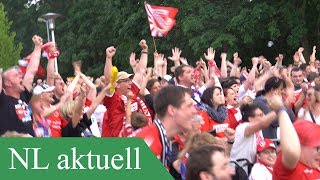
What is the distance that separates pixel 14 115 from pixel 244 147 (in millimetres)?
2192

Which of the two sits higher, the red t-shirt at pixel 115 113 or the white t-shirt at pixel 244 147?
the white t-shirt at pixel 244 147

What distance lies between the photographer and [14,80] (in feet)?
24.8

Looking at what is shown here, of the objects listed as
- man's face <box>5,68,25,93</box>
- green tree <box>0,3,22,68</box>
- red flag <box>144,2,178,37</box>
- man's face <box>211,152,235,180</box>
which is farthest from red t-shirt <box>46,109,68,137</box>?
green tree <box>0,3,22,68</box>

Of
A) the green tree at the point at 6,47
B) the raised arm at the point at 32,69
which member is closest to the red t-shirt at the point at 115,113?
the raised arm at the point at 32,69

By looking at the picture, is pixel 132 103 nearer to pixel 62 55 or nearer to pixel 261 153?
pixel 261 153

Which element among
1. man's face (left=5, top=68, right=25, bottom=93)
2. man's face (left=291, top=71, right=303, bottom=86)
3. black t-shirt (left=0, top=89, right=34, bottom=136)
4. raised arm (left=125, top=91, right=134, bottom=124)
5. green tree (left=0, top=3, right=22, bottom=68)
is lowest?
green tree (left=0, top=3, right=22, bottom=68)

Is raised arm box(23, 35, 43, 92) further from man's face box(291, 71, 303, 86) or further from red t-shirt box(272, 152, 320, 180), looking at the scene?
man's face box(291, 71, 303, 86)

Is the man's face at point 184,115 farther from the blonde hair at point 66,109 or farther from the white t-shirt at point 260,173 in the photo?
the blonde hair at point 66,109

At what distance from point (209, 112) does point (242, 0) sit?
82.9 ft

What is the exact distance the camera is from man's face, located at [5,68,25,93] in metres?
7.53

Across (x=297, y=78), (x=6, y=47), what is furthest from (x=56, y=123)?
(x=6, y=47)

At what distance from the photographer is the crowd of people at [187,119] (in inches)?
191

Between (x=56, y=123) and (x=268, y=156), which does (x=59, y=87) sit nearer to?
(x=56, y=123)

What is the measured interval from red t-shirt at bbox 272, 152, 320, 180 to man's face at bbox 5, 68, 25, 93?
11.2ft
